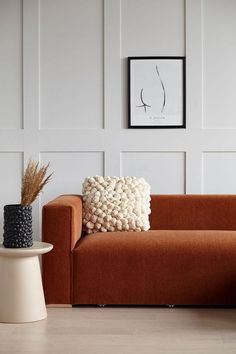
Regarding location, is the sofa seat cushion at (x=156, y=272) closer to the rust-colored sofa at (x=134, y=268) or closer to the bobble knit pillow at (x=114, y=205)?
the rust-colored sofa at (x=134, y=268)

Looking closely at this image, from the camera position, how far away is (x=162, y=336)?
11.2 ft

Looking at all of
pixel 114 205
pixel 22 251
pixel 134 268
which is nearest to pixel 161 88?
pixel 114 205

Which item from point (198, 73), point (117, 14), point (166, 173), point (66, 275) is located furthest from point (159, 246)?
point (117, 14)

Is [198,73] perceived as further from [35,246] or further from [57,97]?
[35,246]

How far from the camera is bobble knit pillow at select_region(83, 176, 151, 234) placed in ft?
14.9

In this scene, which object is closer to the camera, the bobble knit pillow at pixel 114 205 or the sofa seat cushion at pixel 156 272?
the sofa seat cushion at pixel 156 272

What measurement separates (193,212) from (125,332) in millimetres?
1579

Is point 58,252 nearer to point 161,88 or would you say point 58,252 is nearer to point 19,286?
point 19,286

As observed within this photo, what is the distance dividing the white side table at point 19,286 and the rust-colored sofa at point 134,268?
346mm

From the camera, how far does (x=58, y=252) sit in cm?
413

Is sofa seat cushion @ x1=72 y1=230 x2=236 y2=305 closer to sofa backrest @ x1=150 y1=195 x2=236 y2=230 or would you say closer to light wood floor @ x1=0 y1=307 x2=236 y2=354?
light wood floor @ x1=0 y1=307 x2=236 y2=354

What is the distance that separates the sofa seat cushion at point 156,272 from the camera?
4.06 meters

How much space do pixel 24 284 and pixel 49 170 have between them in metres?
1.77

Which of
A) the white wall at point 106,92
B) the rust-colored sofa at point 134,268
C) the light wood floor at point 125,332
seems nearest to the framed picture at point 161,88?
the white wall at point 106,92
